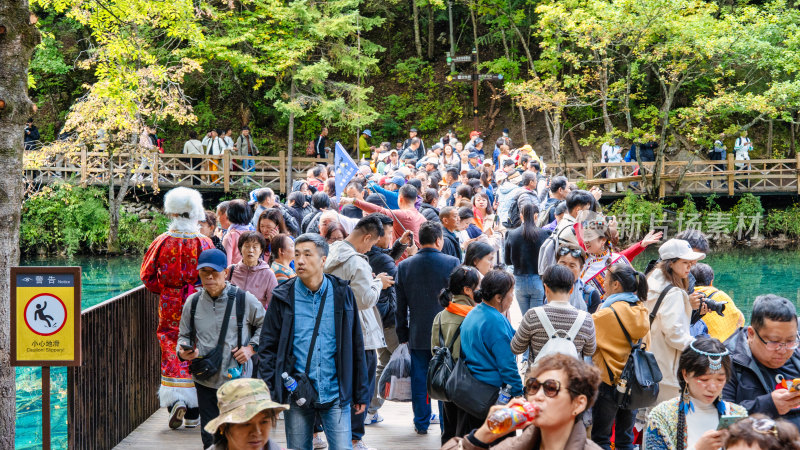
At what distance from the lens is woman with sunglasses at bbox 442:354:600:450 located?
260cm

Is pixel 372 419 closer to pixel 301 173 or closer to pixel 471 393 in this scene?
pixel 471 393

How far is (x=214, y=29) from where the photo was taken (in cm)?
2286

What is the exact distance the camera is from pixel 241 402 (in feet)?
9.64

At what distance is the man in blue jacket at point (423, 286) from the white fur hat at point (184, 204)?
151cm

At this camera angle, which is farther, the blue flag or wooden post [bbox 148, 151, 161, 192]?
wooden post [bbox 148, 151, 161, 192]

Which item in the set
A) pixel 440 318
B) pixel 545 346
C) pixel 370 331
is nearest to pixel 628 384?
pixel 545 346

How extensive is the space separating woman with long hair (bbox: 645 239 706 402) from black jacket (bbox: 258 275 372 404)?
199 cm

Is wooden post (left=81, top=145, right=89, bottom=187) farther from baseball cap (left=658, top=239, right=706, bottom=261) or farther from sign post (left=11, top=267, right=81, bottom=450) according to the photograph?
baseball cap (left=658, top=239, right=706, bottom=261)

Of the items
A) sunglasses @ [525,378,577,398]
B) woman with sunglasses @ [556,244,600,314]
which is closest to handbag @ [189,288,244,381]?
woman with sunglasses @ [556,244,600,314]

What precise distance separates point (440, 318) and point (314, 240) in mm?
1009

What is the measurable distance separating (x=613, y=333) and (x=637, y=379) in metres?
0.30

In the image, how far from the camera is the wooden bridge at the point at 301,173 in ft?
73.2

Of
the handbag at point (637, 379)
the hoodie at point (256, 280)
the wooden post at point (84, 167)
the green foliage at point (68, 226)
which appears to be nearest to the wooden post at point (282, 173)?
the green foliage at point (68, 226)

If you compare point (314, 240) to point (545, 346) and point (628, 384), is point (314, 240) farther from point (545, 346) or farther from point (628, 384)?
point (628, 384)
